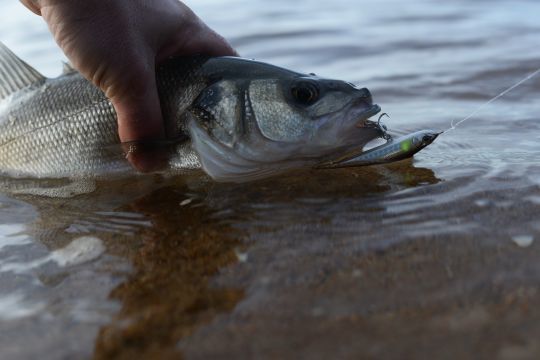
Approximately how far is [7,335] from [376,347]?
3.31 feet

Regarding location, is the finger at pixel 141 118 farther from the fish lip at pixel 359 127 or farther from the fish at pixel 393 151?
the fish at pixel 393 151

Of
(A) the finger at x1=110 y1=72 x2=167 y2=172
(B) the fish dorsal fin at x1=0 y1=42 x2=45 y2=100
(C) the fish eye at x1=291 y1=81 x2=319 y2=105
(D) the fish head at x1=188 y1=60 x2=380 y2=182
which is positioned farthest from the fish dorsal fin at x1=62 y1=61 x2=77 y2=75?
(C) the fish eye at x1=291 y1=81 x2=319 y2=105

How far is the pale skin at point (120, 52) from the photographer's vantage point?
266cm

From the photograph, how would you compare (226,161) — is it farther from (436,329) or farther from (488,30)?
(488,30)

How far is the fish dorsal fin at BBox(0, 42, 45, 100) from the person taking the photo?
343 centimetres

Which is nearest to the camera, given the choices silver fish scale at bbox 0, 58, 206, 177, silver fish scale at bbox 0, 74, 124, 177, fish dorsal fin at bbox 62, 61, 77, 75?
silver fish scale at bbox 0, 58, 206, 177

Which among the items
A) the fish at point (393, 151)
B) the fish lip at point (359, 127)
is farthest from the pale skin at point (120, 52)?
the fish at point (393, 151)

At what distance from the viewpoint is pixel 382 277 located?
1736mm

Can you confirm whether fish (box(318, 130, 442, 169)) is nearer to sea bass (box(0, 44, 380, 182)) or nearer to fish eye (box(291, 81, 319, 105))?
sea bass (box(0, 44, 380, 182))

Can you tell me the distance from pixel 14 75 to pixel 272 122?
1.76m

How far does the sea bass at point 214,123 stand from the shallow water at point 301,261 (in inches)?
4.8

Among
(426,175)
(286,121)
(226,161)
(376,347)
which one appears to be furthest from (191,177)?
(376,347)

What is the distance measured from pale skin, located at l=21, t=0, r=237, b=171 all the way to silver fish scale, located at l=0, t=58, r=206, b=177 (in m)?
0.12

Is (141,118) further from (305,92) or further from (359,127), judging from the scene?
(359,127)
